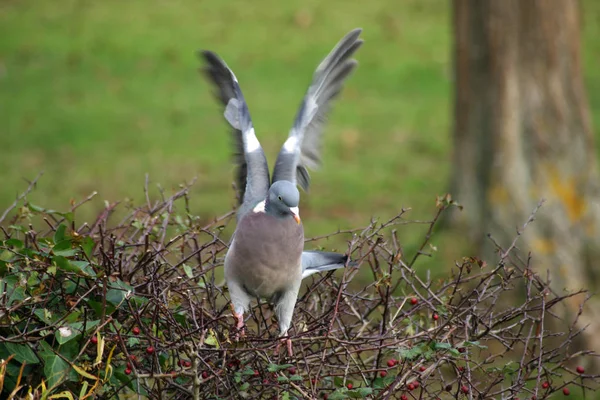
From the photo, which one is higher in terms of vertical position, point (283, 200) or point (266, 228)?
point (283, 200)

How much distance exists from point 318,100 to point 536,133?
3.69m

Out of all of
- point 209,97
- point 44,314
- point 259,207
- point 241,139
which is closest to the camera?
point 44,314

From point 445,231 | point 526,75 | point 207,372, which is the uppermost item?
point 207,372

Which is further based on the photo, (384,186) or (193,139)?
(193,139)

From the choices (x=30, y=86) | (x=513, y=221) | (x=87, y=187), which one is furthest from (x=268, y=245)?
(x=30, y=86)

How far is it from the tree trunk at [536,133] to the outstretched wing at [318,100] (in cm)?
342

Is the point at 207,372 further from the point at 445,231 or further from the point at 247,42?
the point at 247,42

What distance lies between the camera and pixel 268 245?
137 inches

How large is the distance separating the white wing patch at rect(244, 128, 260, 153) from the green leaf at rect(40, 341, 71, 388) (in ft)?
4.18

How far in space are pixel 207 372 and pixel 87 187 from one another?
6963mm

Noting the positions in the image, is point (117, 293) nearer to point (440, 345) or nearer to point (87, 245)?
point (87, 245)

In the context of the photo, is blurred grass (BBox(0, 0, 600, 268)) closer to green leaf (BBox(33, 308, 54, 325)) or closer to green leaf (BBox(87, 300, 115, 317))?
green leaf (BBox(87, 300, 115, 317))

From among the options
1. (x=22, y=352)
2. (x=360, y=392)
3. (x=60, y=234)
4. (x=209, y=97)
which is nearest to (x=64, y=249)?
(x=60, y=234)

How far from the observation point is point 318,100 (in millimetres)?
4137
